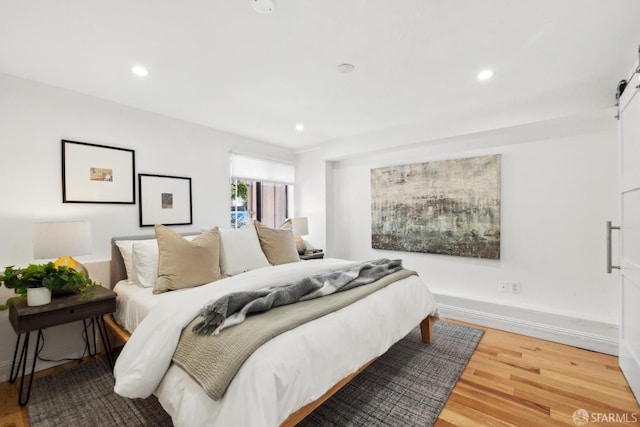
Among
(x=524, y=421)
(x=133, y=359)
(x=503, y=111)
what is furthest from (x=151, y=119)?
(x=524, y=421)

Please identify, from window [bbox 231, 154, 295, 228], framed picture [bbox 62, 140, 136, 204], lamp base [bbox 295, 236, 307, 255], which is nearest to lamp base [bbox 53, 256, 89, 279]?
framed picture [bbox 62, 140, 136, 204]

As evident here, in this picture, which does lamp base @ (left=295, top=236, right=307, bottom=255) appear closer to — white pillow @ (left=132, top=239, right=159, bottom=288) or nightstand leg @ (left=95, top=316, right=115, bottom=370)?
white pillow @ (left=132, top=239, right=159, bottom=288)

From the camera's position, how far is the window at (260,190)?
13.0 ft

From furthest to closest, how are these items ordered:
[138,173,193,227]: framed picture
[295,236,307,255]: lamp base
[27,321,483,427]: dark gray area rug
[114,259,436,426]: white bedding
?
1. [295,236,307,255]: lamp base
2. [138,173,193,227]: framed picture
3. [27,321,483,427]: dark gray area rug
4. [114,259,436,426]: white bedding

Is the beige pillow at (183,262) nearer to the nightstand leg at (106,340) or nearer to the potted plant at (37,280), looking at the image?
the potted plant at (37,280)

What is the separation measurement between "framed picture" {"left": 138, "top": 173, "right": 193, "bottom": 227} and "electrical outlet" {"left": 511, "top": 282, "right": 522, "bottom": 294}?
3.58 m

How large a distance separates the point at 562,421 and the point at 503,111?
8.22 feet

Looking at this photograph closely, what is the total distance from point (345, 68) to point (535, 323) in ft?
9.73

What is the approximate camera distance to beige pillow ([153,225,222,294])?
7.24ft

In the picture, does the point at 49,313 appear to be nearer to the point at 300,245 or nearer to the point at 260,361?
the point at 260,361

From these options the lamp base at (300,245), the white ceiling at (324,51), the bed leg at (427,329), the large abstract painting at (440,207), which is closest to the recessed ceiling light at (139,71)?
the white ceiling at (324,51)

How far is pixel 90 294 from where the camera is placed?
7.02ft

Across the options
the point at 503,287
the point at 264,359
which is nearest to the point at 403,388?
the point at 264,359

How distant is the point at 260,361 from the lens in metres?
1.21
